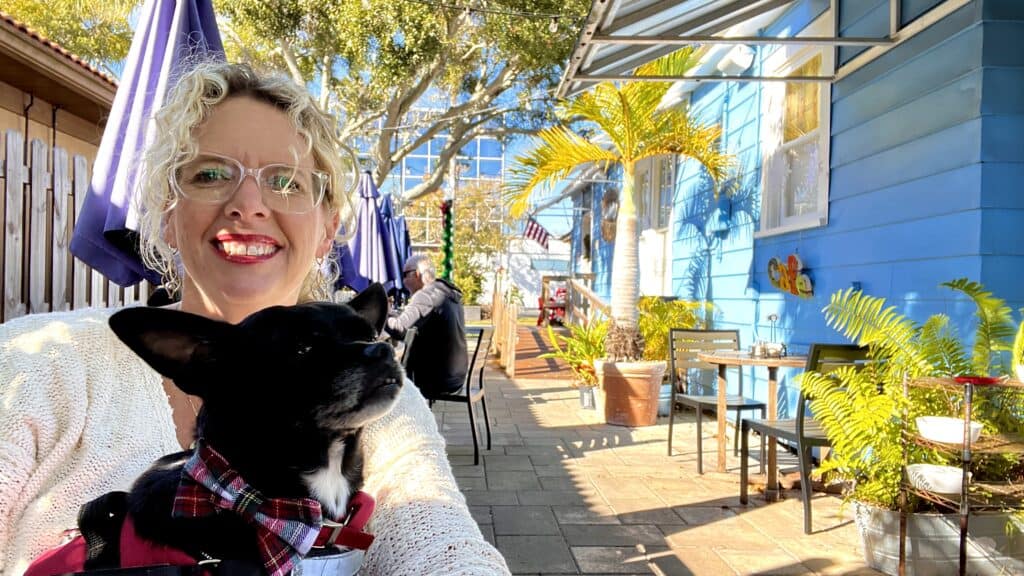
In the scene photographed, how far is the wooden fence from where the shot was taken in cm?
376

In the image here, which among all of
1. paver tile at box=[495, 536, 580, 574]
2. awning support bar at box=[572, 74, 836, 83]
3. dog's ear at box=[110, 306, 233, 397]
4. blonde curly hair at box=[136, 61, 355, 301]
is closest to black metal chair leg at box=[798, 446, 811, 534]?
paver tile at box=[495, 536, 580, 574]

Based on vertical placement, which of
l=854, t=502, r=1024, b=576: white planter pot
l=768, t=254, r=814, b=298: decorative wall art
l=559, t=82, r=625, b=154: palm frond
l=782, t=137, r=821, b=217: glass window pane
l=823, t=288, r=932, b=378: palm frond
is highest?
l=559, t=82, r=625, b=154: palm frond

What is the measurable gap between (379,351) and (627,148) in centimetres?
696

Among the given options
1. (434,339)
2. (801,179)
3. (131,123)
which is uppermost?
(801,179)

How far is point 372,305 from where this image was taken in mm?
1330

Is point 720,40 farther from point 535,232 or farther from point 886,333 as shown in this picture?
point 535,232

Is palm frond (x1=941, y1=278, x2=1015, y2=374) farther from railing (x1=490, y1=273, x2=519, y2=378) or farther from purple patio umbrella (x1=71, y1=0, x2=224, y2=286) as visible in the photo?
railing (x1=490, y1=273, x2=519, y2=378)

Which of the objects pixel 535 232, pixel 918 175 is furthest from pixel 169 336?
pixel 535 232

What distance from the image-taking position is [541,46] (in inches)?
456

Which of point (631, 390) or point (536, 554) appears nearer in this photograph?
point (536, 554)

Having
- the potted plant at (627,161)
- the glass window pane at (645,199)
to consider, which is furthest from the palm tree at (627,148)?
the glass window pane at (645,199)

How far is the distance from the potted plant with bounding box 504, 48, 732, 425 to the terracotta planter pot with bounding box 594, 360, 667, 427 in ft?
0.03

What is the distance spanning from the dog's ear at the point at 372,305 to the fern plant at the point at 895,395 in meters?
3.13

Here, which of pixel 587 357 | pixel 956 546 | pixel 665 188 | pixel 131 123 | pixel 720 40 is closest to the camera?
pixel 131 123
